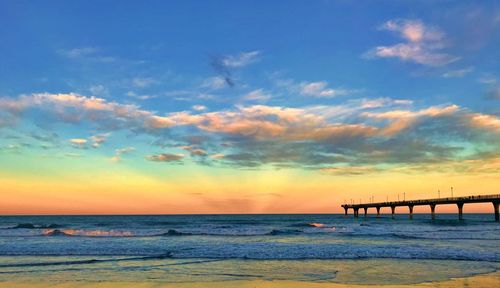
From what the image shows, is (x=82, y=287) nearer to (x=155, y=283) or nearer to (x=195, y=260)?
(x=155, y=283)

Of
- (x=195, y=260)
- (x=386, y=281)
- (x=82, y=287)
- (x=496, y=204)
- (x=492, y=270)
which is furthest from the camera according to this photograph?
(x=496, y=204)

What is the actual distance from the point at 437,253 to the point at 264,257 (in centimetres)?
992

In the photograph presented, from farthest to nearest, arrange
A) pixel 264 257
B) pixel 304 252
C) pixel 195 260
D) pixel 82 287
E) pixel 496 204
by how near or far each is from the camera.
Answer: pixel 496 204 < pixel 304 252 < pixel 264 257 < pixel 195 260 < pixel 82 287

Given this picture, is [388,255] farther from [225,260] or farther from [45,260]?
[45,260]

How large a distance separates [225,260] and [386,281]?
9.38 meters

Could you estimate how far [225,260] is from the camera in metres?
22.5

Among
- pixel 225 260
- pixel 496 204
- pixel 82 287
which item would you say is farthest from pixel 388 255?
pixel 496 204

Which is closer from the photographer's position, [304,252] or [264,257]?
[264,257]

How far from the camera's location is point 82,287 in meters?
14.4

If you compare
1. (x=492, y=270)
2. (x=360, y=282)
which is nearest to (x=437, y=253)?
(x=492, y=270)

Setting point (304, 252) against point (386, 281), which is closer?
point (386, 281)

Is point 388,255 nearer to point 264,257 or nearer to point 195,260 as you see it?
point 264,257

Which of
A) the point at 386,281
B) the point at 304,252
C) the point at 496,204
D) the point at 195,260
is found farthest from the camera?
the point at 496,204

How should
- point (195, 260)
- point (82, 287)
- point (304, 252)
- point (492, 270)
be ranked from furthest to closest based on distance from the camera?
point (304, 252) < point (195, 260) < point (492, 270) < point (82, 287)
